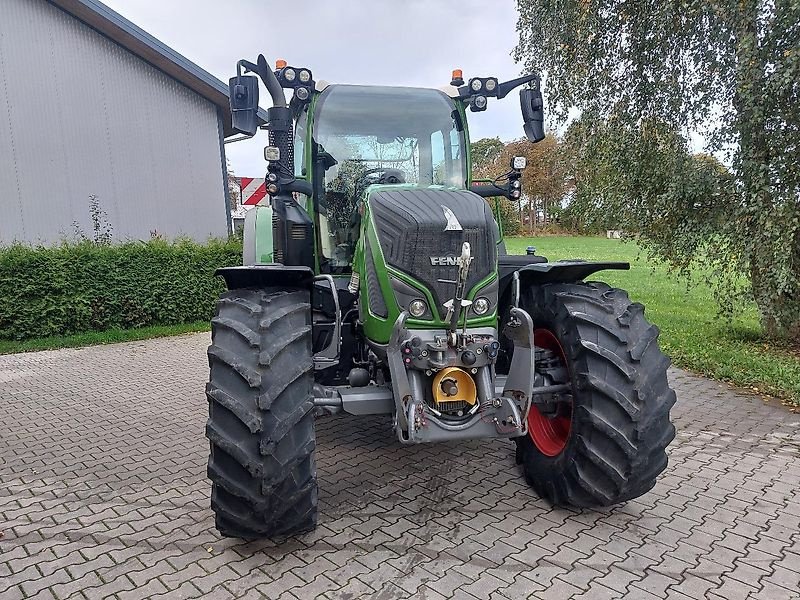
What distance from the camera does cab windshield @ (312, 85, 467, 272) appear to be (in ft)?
14.1

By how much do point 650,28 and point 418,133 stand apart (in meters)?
4.57

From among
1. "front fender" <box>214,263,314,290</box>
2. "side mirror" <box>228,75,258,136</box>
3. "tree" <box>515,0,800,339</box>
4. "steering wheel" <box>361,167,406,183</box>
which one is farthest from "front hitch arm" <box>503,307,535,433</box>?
"tree" <box>515,0,800,339</box>

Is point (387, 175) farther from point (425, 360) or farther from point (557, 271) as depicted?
point (425, 360)

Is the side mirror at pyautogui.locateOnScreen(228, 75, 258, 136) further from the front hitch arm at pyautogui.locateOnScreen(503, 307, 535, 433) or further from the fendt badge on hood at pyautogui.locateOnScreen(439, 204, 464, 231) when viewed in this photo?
the front hitch arm at pyautogui.locateOnScreen(503, 307, 535, 433)

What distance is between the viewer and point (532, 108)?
4.28 metres

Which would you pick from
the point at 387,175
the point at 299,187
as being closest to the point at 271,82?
the point at 299,187

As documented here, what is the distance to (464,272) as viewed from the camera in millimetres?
3049

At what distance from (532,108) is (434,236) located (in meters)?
1.71

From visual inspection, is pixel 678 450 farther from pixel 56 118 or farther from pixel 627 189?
pixel 56 118

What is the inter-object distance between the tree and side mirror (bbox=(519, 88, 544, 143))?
3.24 meters

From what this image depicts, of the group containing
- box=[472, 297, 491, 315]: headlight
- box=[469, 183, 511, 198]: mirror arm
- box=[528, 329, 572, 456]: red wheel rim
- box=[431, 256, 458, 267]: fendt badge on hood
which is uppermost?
box=[469, 183, 511, 198]: mirror arm

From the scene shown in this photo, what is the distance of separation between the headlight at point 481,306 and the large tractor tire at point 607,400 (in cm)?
48

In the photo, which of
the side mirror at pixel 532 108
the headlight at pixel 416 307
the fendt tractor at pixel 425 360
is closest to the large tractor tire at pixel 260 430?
the fendt tractor at pixel 425 360

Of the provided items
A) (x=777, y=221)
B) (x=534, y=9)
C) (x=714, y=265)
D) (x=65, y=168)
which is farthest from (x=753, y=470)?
(x=65, y=168)
